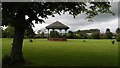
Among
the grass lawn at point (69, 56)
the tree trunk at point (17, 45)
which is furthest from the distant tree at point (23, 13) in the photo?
the grass lawn at point (69, 56)

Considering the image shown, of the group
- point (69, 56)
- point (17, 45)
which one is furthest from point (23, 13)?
point (69, 56)

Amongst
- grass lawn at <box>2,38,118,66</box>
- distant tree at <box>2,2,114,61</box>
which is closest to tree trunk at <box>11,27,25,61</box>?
distant tree at <box>2,2,114,61</box>

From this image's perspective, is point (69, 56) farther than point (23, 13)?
Yes

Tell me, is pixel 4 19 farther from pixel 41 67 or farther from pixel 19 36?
pixel 41 67

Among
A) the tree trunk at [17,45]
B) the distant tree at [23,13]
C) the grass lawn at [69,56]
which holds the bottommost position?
the grass lawn at [69,56]

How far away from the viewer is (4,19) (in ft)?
20.3

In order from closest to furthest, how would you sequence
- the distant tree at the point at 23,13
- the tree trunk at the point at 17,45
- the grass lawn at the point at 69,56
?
the distant tree at the point at 23,13 → the grass lawn at the point at 69,56 → the tree trunk at the point at 17,45

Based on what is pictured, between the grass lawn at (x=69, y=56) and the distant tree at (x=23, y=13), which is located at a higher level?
the distant tree at (x=23, y=13)

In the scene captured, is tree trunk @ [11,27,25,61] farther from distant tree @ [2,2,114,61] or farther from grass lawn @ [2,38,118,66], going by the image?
grass lawn @ [2,38,118,66]

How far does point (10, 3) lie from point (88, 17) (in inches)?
293

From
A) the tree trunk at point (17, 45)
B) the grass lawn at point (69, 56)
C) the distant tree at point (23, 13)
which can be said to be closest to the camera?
the distant tree at point (23, 13)

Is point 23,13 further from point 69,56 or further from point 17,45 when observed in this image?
point 69,56

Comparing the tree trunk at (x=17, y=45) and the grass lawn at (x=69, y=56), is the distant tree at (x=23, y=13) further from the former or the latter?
the grass lawn at (x=69, y=56)

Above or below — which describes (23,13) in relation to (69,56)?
above
